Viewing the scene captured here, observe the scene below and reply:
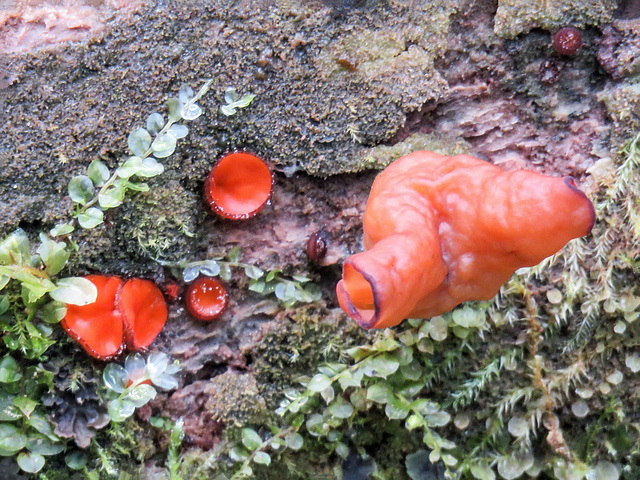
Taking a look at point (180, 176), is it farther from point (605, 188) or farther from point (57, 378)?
point (605, 188)

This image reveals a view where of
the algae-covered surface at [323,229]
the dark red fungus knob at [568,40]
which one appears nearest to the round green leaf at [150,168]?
the algae-covered surface at [323,229]

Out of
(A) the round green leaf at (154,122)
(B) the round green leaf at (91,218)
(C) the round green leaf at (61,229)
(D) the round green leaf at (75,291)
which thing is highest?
(A) the round green leaf at (154,122)

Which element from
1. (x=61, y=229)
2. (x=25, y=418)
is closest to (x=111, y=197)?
(x=61, y=229)

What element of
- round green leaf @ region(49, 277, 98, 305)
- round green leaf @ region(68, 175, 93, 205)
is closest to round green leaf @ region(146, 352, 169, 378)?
round green leaf @ region(49, 277, 98, 305)

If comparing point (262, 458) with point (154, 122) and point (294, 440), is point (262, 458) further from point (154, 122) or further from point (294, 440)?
point (154, 122)

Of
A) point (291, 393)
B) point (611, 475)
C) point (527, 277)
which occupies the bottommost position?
point (611, 475)

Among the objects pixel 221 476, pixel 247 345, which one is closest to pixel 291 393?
pixel 247 345

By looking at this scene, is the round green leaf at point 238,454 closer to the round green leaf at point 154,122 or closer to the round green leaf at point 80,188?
the round green leaf at point 80,188
